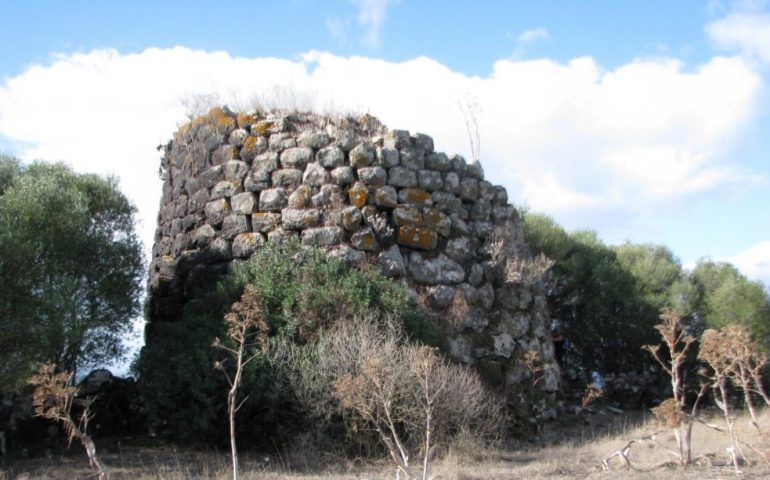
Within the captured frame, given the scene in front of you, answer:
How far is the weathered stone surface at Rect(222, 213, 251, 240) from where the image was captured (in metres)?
9.93

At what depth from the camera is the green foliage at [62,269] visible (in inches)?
278

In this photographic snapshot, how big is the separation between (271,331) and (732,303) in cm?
888

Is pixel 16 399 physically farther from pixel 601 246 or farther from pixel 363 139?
pixel 601 246

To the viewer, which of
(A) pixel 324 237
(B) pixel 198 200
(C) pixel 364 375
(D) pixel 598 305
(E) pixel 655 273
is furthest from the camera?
(E) pixel 655 273

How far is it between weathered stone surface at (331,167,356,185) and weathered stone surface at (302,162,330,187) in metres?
0.10

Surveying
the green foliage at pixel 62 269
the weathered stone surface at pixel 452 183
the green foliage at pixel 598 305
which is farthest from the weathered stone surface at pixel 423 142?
the green foliage at pixel 598 305

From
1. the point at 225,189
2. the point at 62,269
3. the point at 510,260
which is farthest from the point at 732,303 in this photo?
the point at 62,269

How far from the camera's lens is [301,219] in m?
9.64

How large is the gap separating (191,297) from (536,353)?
14.9 ft

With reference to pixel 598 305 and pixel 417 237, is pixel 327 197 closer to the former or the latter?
pixel 417 237

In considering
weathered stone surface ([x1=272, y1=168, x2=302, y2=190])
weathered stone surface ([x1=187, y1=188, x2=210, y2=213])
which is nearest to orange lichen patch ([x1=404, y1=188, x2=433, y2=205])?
weathered stone surface ([x1=272, y1=168, x2=302, y2=190])

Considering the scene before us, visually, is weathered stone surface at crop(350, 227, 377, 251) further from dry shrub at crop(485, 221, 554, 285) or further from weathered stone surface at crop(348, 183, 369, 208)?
dry shrub at crop(485, 221, 554, 285)

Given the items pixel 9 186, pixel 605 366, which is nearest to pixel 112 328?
pixel 9 186

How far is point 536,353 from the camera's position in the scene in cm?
1031
